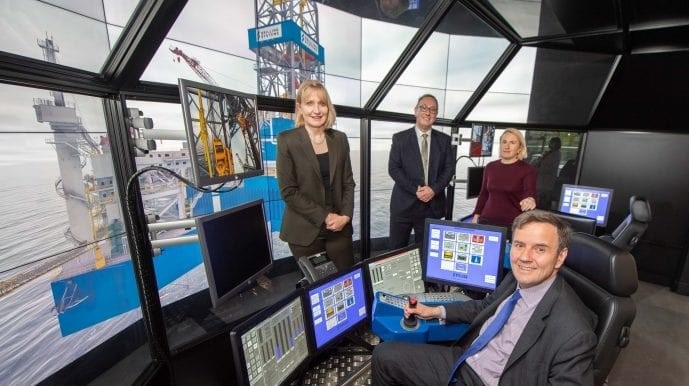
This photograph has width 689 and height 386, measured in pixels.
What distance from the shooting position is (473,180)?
349 centimetres

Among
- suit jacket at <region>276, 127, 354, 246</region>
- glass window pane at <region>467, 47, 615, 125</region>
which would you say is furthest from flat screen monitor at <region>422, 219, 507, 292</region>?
glass window pane at <region>467, 47, 615, 125</region>

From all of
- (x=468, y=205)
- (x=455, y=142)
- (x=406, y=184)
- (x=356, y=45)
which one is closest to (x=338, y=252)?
(x=406, y=184)

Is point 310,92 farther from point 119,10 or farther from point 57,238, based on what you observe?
point 57,238

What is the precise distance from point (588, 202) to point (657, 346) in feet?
4.61

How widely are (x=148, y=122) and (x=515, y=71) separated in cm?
425

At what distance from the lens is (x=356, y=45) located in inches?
111

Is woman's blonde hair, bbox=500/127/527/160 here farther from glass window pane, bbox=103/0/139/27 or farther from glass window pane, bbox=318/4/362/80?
glass window pane, bbox=103/0/139/27

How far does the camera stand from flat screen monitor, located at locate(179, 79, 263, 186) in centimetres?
113

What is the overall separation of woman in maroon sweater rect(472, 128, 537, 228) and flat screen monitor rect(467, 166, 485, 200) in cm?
105

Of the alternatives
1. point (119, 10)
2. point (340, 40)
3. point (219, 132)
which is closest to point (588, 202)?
point (340, 40)

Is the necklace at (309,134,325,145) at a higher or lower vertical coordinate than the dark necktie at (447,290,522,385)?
higher

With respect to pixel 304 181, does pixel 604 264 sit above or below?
below

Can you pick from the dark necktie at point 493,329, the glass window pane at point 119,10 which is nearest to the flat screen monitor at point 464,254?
the dark necktie at point 493,329

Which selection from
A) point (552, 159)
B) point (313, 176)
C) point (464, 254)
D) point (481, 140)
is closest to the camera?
point (464, 254)
